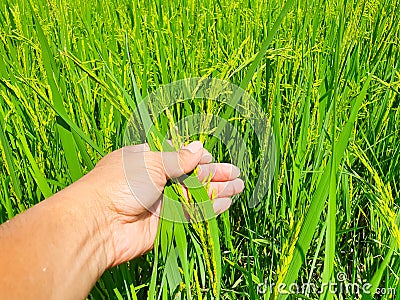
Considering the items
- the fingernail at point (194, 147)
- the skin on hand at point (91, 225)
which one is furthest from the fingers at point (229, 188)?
the fingernail at point (194, 147)

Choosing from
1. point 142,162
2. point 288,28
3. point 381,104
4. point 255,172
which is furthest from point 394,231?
point 288,28

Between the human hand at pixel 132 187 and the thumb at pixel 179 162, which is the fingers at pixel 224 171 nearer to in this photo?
the human hand at pixel 132 187

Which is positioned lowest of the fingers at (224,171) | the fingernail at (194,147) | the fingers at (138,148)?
the fingers at (224,171)

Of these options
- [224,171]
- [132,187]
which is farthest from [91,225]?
[224,171]

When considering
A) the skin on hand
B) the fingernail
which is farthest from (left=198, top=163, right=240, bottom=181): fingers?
the fingernail

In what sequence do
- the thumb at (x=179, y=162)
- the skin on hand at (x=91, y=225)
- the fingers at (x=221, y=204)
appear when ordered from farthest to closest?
the fingers at (x=221, y=204) → the thumb at (x=179, y=162) → the skin on hand at (x=91, y=225)

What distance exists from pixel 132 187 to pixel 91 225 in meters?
0.09

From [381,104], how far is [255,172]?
1.26ft

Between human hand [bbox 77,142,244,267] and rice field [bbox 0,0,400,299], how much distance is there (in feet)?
0.11

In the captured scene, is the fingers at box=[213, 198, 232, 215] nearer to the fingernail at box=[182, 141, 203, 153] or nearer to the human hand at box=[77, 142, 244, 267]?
the human hand at box=[77, 142, 244, 267]

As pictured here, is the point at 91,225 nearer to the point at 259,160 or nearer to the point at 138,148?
the point at 138,148

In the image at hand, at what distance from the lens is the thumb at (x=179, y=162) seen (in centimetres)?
74

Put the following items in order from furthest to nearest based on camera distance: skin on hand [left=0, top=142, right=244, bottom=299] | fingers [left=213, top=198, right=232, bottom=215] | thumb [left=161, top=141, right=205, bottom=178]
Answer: fingers [left=213, top=198, right=232, bottom=215] < thumb [left=161, top=141, right=205, bottom=178] < skin on hand [left=0, top=142, right=244, bottom=299]

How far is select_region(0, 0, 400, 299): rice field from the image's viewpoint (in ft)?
2.21
